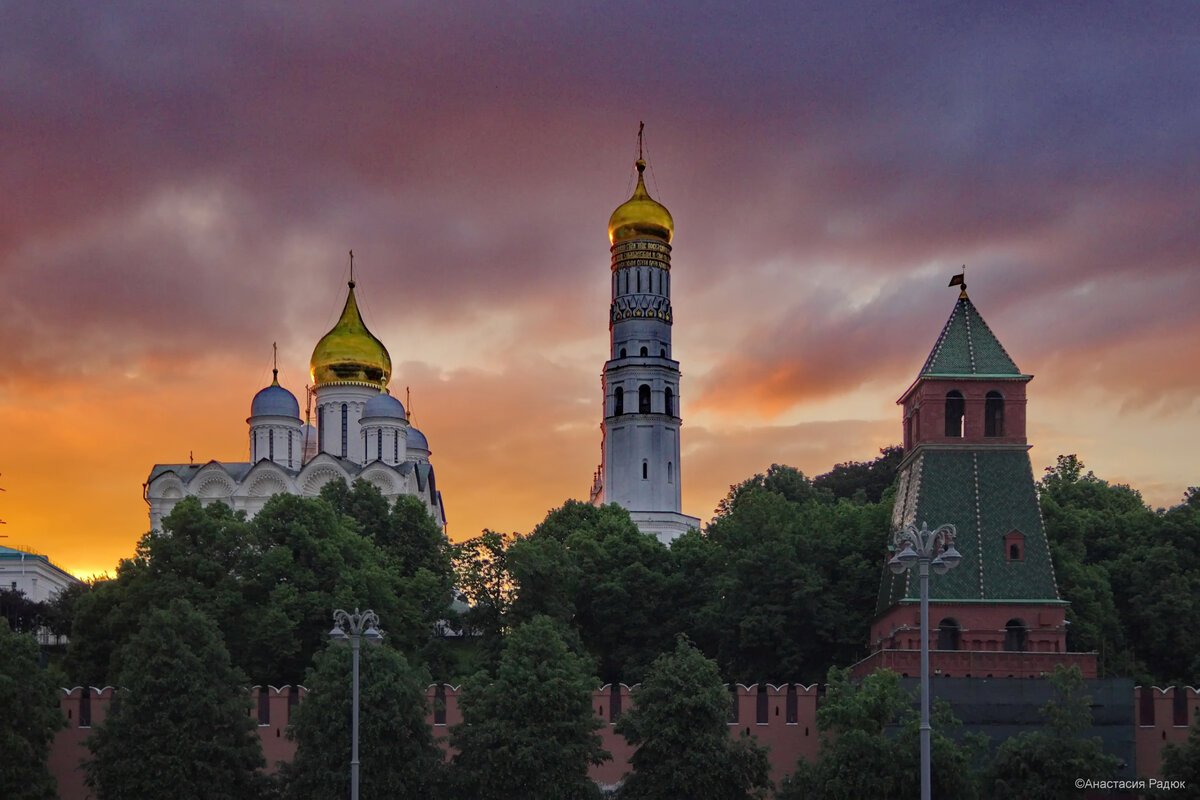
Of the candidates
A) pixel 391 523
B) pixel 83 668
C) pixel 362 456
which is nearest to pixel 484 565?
pixel 391 523

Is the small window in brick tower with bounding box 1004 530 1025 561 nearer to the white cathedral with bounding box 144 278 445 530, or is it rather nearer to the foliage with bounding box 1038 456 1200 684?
the foliage with bounding box 1038 456 1200 684

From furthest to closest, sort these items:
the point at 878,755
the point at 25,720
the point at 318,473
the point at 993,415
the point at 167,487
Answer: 1. the point at 167,487
2. the point at 318,473
3. the point at 993,415
4. the point at 25,720
5. the point at 878,755

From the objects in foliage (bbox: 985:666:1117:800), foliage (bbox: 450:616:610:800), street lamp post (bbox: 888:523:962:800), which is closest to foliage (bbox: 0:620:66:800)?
foliage (bbox: 450:616:610:800)

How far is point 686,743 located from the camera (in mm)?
50781

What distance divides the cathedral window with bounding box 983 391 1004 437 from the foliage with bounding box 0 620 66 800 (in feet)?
92.6

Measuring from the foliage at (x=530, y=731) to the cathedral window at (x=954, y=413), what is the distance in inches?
572

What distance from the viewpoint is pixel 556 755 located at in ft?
166

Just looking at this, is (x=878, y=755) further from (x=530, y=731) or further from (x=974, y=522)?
(x=974, y=522)

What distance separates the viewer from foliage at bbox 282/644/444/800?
50.5 meters

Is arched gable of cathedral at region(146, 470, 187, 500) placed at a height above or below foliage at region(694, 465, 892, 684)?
above

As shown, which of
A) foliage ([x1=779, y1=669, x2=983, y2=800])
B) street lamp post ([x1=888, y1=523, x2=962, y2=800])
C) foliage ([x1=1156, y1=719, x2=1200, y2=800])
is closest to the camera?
street lamp post ([x1=888, y1=523, x2=962, y2=800])

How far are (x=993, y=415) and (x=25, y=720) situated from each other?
29.4 m

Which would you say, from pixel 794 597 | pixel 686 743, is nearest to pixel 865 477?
pixel 794 597

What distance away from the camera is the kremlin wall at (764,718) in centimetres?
5388
